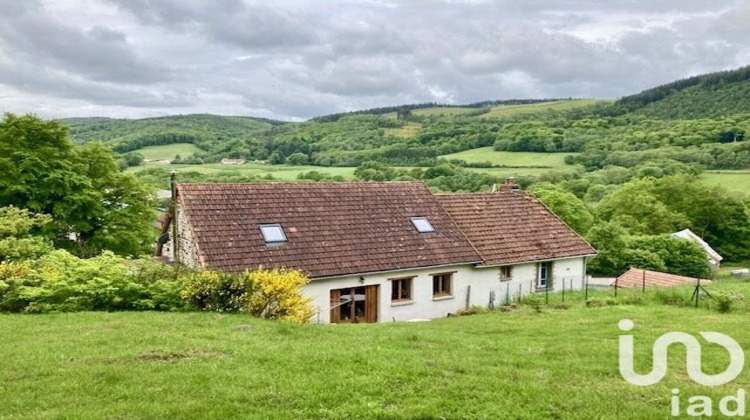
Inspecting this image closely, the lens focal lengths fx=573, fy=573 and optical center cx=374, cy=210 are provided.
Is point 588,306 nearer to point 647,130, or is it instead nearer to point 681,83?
point 647,130

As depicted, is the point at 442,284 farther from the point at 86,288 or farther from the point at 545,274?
the point at 86,288

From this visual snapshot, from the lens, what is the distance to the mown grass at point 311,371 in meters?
7.96

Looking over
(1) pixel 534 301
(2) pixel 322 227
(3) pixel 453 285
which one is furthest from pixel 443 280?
(2) pixel 322 227

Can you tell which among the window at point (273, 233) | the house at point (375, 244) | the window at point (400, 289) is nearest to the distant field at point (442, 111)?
the house at point (375, 244)

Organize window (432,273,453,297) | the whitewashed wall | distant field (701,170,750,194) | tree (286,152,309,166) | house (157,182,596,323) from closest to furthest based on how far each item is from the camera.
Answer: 1. house (157,182,596,323)
2. the whitewashed wall
3. window (432,273,453,297)
4. distant field (701,170,750,194)
5. tree (286,152,309,166)

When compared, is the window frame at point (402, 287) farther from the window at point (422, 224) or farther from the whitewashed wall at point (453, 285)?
the window at point (422, 224)

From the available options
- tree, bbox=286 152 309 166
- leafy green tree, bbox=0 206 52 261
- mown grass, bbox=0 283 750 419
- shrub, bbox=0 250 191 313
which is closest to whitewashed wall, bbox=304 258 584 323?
shrub, bbox=0 250 191 313

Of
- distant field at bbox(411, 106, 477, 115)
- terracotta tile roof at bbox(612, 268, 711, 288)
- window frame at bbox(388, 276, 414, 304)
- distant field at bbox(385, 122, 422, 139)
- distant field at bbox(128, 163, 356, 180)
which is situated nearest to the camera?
window frame at bbox(388, 276, 414, 304)

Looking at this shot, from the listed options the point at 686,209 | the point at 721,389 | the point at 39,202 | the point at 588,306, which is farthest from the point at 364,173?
the point at 721,389

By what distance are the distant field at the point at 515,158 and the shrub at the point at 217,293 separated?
90.2 meters

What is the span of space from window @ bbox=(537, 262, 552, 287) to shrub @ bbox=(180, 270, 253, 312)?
15.5 m

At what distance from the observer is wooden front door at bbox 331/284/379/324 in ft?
70.6

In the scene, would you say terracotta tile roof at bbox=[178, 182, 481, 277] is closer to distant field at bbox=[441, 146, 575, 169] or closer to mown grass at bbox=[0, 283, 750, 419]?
mown grass at bbox=[0, 283, 750, 419]

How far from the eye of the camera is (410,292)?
23.1 meters
